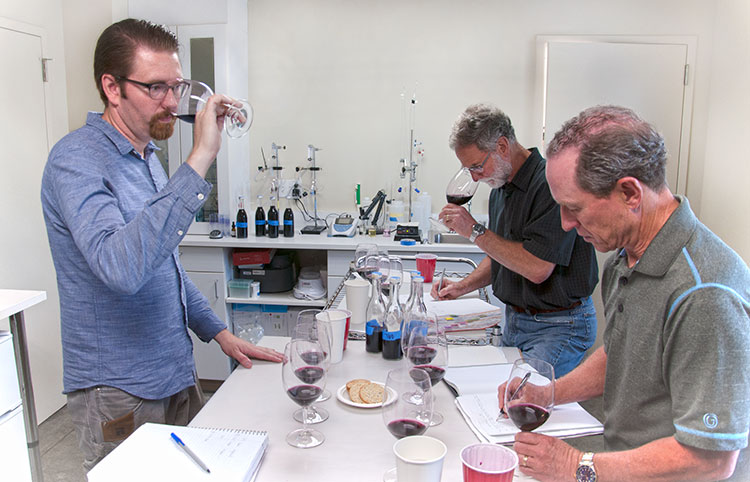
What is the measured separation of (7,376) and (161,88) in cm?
133

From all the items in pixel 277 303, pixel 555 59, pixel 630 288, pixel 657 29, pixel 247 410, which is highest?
pixel 657 29

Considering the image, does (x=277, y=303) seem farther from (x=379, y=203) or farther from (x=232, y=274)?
(x=379, y=203)

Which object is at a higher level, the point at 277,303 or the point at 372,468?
the point at 372,468

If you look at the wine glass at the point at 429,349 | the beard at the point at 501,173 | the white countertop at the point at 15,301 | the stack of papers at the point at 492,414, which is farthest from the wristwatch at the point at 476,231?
the white countertop at the point at 15,301

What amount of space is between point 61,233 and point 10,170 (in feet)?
6.80

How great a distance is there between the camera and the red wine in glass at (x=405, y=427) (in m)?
1.06

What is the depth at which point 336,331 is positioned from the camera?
1.58 metres

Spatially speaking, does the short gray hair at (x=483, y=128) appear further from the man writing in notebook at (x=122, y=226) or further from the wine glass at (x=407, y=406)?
the wine glass at (x=407, y=406)

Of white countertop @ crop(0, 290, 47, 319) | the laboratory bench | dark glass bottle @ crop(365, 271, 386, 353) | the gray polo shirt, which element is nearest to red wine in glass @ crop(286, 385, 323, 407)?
dark glass bottle @ crop(365, 271, 386, 353)

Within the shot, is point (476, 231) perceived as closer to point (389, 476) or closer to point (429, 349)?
point (429, 349)

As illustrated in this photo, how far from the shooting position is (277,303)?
3705 millimetres

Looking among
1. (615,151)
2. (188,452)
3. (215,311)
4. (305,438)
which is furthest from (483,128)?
(215,311)

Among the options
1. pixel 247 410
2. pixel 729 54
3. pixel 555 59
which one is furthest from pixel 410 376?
pixel 729 54

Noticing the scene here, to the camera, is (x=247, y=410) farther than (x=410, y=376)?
Yes
